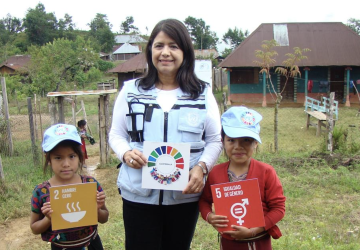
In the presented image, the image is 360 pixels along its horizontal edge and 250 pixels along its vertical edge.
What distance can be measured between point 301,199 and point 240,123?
3.26m

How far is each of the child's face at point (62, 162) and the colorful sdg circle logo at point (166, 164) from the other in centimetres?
64

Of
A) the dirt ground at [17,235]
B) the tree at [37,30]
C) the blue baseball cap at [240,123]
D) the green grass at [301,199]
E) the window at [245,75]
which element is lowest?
the dirt ground at [17,235]

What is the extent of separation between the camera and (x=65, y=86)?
20469 millimetres

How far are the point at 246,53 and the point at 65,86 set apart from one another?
1057 centimetres

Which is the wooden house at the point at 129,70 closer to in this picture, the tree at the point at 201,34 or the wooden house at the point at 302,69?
the wooden house at the point at 302,69

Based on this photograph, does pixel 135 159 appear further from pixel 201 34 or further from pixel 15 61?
pixel 201 34

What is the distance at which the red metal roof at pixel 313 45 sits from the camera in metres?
18.2

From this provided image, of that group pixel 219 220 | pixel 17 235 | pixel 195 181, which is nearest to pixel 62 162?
pixel 195 181

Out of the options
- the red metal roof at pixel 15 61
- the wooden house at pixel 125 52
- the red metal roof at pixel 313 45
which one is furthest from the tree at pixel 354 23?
the red metal roof at pixel 15 61

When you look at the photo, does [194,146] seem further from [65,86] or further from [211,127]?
[65,86]

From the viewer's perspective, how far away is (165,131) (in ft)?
6.67

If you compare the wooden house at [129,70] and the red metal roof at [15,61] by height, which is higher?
the red metal roof at [15,61]

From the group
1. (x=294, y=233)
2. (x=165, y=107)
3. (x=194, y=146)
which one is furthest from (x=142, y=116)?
(x=294, y=233)

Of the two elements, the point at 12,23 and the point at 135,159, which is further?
the point at 12,23
